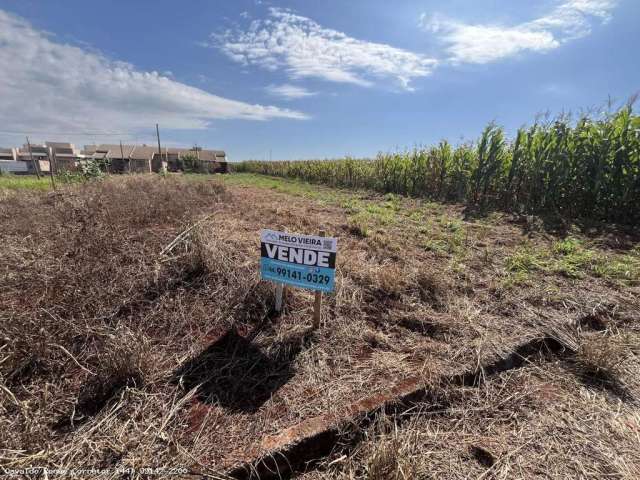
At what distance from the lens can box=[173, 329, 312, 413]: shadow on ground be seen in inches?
71.4

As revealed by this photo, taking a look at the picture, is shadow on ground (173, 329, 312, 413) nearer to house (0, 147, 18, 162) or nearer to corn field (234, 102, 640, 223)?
corn field (234, 102, 640, 223)

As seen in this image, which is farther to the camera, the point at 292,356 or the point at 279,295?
the point at 279,295

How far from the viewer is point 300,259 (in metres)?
2.22

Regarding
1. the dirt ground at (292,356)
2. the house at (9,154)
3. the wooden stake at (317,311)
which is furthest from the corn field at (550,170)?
the house at (9,154)

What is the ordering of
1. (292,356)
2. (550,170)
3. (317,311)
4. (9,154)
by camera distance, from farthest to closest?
(9,154) < (550,170) < (317,311) < (292,356)

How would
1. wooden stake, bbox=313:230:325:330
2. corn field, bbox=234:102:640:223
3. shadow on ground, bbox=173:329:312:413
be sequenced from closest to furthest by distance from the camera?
1. shadow on ground, bbox=173:329:312:413
2. wooden stake, bbox=313:230:325:330
3. corn field, bbox=234:102:640:223

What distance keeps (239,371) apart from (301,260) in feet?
2.94

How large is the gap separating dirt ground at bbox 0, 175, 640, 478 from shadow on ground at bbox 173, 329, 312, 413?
11mm

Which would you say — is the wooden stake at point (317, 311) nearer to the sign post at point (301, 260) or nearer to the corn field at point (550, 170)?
the sign post at point (301, 260)

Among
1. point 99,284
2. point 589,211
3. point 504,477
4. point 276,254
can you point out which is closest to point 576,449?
point 504,477

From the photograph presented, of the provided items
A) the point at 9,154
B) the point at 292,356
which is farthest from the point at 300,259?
the point at 9,154

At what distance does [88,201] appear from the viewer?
4.42 meters

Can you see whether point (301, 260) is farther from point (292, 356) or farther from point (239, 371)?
point (239, 371)

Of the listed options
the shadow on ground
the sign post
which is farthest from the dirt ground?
the sign post
